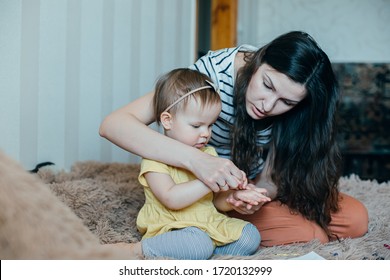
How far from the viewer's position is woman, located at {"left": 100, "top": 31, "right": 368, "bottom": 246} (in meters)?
1.25

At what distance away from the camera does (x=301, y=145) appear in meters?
1.42

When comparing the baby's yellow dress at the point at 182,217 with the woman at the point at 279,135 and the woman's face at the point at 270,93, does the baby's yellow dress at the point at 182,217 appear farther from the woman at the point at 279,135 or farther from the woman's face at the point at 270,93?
the woman's face at the point at 270,93

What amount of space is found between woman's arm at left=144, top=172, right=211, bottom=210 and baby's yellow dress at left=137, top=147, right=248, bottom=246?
0.04 metres

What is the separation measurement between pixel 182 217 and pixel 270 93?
35 cm

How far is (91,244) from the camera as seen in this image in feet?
2.42

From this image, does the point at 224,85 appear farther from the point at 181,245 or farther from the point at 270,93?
the point at 181,245

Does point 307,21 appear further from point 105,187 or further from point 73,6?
point 105,187

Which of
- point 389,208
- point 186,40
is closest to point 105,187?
point 389,208

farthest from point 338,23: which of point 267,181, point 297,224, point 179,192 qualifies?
point 179,192

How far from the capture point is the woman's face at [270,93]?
4.09ft

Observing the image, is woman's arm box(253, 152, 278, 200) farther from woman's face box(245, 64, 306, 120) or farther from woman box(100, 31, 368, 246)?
woman's face box(245, 64, 306, 120)

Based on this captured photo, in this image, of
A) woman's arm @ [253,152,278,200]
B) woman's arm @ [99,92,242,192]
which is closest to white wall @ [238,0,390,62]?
woman's arm @ [253,152,278,200]

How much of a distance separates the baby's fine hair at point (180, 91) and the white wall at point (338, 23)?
6.49ft

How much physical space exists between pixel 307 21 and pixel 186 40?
3.30ft
